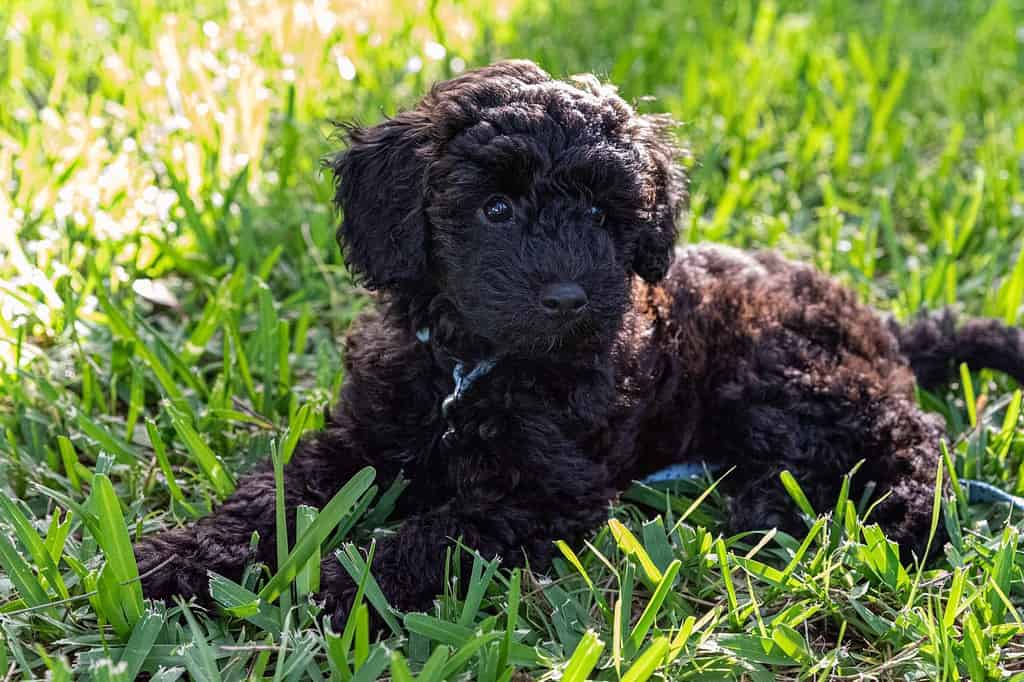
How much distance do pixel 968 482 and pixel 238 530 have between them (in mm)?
2105

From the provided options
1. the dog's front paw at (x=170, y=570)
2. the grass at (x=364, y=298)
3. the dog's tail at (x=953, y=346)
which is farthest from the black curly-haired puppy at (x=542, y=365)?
the dog's tail at (x=953, y=346)

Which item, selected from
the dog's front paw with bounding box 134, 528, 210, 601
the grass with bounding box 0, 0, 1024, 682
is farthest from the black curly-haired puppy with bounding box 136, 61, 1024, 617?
the grass with bounding box 0, 0, 1024, 682

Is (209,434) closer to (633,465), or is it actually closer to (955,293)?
(633,465)

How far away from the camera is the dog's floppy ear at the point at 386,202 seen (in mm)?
2879

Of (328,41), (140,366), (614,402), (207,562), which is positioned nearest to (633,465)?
(614,402)

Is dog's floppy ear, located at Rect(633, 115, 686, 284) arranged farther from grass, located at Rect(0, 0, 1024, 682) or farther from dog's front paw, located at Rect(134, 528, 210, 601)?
dog's front paw, located at Rect(134, 528, 210, 601)

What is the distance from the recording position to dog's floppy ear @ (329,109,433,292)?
288cm

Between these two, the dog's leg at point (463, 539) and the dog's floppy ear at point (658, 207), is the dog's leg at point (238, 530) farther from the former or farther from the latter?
the dog's floppy ear at point (658, 207)

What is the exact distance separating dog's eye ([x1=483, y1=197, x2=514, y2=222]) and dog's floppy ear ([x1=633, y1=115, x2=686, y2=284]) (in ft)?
1.48

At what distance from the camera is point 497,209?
282cm

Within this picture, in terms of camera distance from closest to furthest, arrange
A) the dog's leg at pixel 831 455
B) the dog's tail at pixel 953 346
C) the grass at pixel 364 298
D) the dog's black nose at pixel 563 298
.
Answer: the grass at pixel 364 298 < the dog's black nose at pixel 563 298 < the dog's leg at pixel 831 455 < the dog's tail at pixel 953 346

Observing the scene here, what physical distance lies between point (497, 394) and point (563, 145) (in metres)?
0.68

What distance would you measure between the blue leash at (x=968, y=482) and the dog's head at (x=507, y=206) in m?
0.71

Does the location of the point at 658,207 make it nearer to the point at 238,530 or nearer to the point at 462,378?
the point at 462,378
